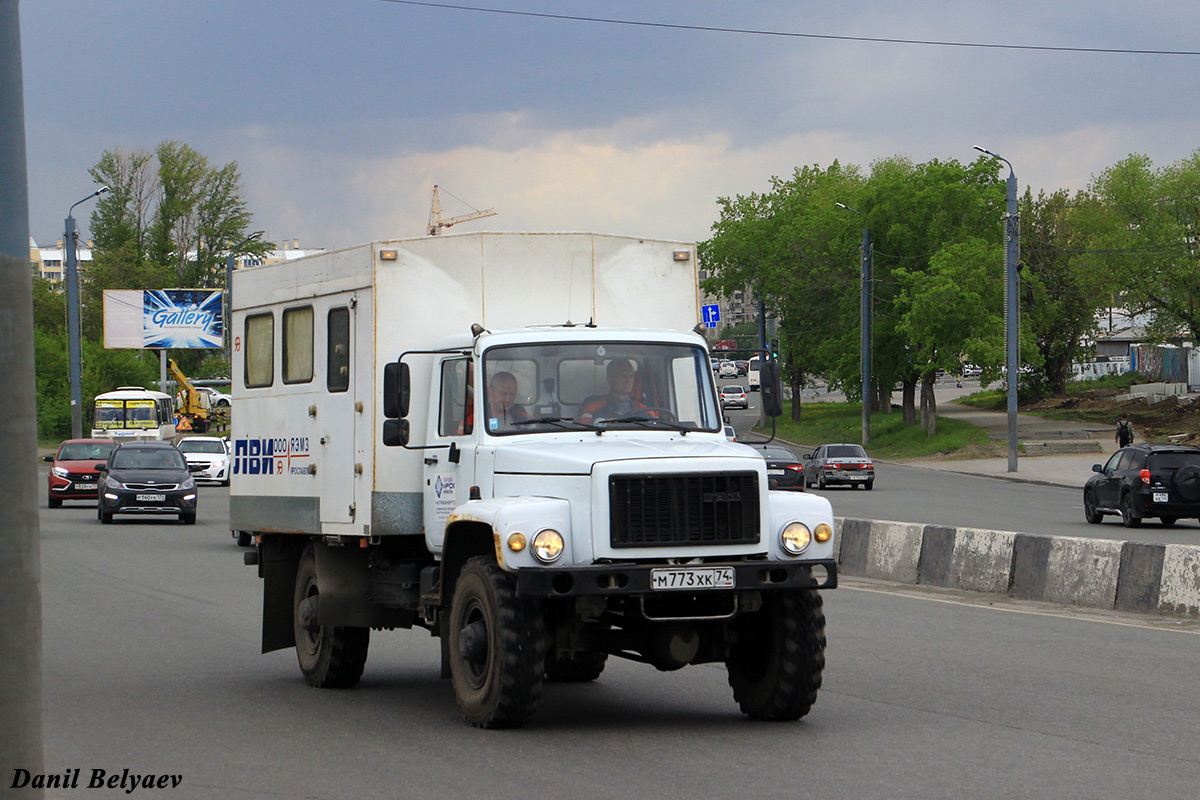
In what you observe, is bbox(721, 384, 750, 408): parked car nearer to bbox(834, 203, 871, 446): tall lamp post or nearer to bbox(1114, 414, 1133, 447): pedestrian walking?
bbox(1114, 414, 1133, 447): pedestrian walking

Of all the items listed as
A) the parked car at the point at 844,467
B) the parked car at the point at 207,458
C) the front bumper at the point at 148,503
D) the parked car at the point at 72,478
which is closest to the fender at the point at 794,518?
the front bumper at the point at 148,503

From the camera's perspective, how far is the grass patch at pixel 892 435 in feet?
211

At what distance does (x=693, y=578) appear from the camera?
850 cm

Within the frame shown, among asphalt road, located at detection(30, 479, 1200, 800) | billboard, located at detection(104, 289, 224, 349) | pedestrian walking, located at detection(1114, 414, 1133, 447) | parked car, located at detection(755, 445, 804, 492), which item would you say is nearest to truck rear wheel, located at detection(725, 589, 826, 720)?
asphalt road, located at detection(30, 479, 1200, 800)

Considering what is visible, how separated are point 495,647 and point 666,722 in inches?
52.0

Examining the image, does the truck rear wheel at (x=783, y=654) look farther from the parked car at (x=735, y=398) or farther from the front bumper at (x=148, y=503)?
the front bumper at (x=148, y=503)

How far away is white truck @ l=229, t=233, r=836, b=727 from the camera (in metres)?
8.63

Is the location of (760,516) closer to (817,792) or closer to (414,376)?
(817,792)

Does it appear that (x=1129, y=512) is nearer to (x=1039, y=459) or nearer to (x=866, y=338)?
(x=1039, y=459)

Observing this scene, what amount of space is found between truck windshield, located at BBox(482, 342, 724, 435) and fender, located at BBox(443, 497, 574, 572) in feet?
2.75

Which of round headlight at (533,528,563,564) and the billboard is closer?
round headlight at (533,528,563,564)

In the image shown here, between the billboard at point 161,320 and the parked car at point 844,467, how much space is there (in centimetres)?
4300

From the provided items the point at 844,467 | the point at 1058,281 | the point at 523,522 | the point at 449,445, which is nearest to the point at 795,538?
the point at 523,522

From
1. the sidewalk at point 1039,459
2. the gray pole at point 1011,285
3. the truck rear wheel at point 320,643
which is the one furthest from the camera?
the sidewalk at point 1039,459
